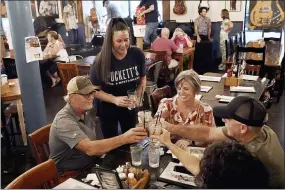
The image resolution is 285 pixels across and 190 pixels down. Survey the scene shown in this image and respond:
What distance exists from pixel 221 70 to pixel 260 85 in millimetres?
4297

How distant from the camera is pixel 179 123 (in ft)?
8.33

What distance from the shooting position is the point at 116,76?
8.86ft

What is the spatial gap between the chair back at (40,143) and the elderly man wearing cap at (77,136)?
5.1 inches

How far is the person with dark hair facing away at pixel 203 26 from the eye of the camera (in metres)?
8.45

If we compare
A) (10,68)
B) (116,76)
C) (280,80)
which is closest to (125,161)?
(116,76)

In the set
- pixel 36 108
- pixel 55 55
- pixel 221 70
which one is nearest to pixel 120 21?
pixel 36 108

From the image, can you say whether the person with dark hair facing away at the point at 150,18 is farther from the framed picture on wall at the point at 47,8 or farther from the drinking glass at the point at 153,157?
the drinking glass at the point at 153,157

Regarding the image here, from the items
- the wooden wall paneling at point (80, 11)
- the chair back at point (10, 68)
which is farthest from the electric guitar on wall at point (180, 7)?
the chair back at point (10, 68)

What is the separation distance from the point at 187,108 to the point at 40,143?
1177 mm

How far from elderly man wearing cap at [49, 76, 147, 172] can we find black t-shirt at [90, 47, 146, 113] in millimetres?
512

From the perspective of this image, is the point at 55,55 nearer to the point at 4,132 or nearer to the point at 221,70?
the point at 4,132

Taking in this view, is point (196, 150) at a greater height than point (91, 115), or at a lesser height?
lesser

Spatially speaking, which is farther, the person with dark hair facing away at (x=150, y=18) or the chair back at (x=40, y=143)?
the person with dark hair facing away at (x=150, y=18)

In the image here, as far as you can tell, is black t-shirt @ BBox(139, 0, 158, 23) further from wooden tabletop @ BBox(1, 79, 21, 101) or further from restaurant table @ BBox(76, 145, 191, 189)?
restaurant table @ BBox(76, 145, 191, 189)
